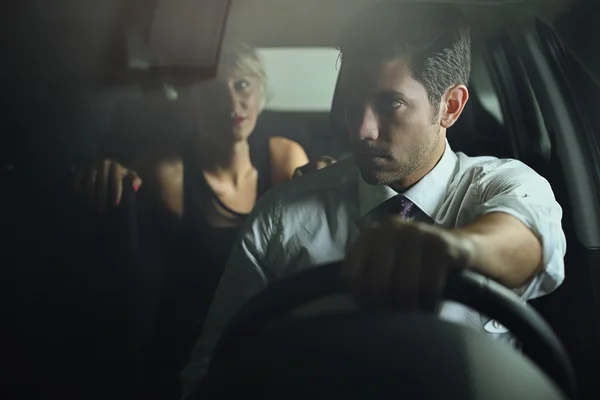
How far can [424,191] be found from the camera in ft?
2.97

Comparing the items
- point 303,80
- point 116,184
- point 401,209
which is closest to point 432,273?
point 401,209

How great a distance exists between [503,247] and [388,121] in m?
0.23

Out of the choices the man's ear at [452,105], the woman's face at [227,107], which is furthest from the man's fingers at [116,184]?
the man's ear at [452,105]

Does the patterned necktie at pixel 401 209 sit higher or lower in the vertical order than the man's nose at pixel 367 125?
lower

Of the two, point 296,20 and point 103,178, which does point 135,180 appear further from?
point 296,20

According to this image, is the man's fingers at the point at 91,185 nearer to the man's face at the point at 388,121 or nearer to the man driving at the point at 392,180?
the man driving at the point at 392,180

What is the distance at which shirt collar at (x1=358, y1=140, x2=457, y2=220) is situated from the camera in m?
0.90

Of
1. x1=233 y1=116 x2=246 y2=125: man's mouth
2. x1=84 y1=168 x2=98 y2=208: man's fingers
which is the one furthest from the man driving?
x1=84 y1=168 x2=98 y2=208: man's fingers

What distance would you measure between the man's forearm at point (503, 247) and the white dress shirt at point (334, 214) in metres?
0.03

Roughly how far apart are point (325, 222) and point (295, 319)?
0.17 m

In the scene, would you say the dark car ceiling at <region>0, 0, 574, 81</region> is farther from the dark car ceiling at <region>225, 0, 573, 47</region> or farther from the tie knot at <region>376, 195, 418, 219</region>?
the tie knot at <region>376, 195, 418, 219</region>

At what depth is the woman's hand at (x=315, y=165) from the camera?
917 mm

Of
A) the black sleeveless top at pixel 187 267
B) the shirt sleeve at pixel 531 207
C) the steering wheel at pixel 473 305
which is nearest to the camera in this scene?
the steering wheel at pixel 473 305

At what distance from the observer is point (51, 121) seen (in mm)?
939
